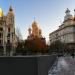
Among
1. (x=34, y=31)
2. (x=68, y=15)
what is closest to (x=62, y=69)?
(x=34, y=31)

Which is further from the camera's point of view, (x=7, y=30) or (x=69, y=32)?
(x=69, y=32)

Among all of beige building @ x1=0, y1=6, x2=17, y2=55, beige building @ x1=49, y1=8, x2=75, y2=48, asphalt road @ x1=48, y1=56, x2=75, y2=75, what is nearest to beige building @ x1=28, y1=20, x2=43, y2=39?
beige building @ x1=49, y1=8, x2=75, y2=48

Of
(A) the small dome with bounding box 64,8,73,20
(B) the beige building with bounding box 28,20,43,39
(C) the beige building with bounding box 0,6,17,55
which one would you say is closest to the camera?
(C) the beige building with bounding box 0,6,17,55

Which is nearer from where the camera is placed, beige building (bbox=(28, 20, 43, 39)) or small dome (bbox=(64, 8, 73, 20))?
beige building (bbox=(28, 20, 43, 39))

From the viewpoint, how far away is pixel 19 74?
7125 millimetres

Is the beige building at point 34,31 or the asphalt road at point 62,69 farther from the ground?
the beige building at point 34,31

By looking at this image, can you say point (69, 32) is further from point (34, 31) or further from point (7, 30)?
point (7, 30)

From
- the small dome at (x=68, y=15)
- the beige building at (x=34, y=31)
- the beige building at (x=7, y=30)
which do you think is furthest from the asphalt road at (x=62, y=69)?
the small dome at (x=68, y=15)

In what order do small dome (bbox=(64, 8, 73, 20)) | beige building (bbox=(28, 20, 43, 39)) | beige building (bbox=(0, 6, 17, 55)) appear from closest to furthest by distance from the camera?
beige building (bbox=(0, 6, 17, 55))
beige building (bbox=(28, 20, 43, 39))
small dome (bbox=(64, 8, 73, 20))

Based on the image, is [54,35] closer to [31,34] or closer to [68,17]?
[68,17]

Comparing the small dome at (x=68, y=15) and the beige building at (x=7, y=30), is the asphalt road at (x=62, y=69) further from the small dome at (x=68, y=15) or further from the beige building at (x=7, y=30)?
the small dome at (x=68, y=15)

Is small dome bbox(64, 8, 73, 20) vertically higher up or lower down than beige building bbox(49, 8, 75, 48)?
higher up

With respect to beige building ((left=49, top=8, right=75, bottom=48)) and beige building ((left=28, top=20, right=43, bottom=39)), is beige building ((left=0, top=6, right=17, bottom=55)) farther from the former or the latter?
beige building ((left=49, top=8, right=75, bottom=48))

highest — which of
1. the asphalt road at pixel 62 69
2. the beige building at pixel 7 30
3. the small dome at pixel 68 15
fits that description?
the small dome at pixel 68 15
